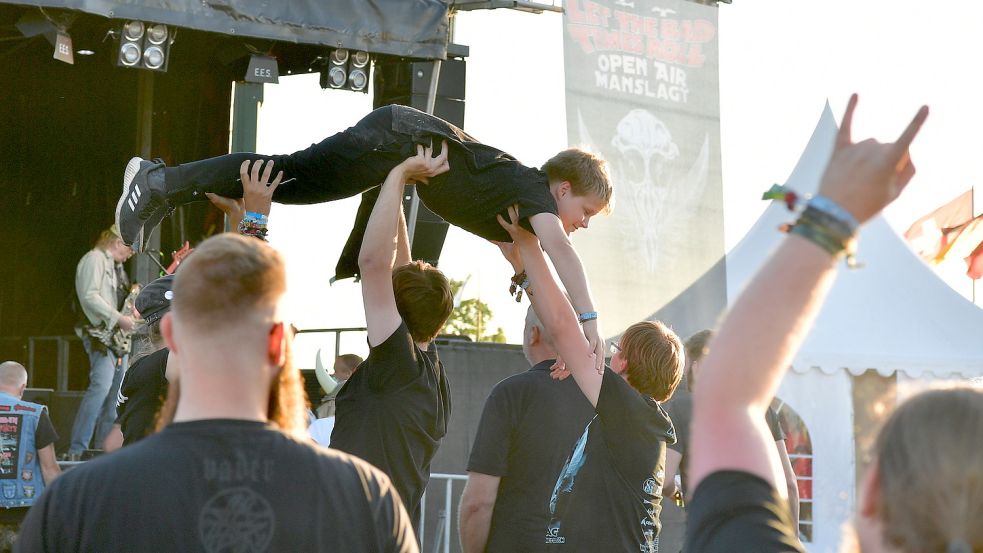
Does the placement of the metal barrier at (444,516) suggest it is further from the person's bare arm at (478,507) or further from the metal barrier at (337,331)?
the person's bare arm at (478,507)

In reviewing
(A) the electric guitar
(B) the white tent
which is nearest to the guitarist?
(A) the electric guitar

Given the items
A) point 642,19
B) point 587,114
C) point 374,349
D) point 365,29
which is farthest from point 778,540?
point 642,19

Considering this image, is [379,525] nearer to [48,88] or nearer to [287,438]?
[287,438]

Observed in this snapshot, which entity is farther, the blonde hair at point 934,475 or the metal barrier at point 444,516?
the metal barrier at point 444,516

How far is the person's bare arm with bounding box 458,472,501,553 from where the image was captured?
14.1 ft

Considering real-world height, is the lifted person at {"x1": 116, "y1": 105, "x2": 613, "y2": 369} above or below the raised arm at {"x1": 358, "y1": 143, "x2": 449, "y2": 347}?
above

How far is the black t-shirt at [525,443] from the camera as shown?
4.28 m

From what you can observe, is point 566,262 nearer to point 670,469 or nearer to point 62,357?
point 670,469

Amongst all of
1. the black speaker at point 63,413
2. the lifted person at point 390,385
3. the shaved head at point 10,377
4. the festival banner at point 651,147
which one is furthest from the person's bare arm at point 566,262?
the festival banner at point 651,147

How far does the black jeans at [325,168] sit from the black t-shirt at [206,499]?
2017 mm

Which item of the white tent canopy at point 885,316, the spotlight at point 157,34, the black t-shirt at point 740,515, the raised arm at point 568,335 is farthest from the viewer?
the white tent canopy at point 885,316

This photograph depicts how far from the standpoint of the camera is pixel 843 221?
132 centimetres

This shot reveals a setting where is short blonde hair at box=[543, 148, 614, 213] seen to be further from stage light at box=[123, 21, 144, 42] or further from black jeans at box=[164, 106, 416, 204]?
stage light at box=[123, 21, 144, 42]

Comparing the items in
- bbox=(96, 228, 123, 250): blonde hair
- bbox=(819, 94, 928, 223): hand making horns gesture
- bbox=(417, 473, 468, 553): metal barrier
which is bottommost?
bbox=(417, 473, 468, 553): metal barrier
